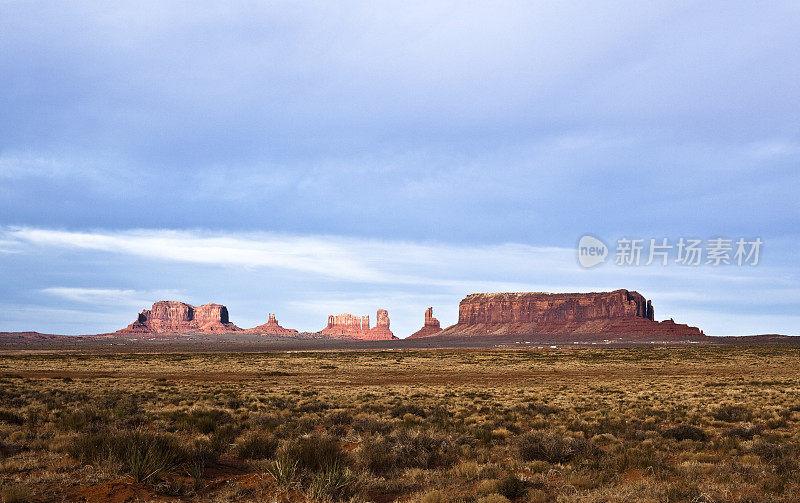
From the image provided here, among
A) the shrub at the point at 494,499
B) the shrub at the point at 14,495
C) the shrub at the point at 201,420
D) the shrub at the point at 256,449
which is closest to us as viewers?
the shrub at the point at 14,495

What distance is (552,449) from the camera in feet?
36.4

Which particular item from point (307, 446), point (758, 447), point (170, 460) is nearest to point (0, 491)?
point (170, 460)

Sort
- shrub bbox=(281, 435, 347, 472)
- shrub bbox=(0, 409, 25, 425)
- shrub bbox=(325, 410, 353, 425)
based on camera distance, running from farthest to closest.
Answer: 1. shrub bbox=(325, 410, 353, 425)
2. shrub bbox=(0, 409, 25, 425)
3. shrub bbox=(281, 435, 347, 472)

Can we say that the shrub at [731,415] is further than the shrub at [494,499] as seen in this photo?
Yes

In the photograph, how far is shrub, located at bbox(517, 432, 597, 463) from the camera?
10.9 m

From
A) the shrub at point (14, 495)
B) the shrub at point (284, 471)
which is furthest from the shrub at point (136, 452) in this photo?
the shrub at point (284, 471)

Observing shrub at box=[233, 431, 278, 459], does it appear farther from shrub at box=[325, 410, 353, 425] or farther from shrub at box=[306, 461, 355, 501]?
shrub at box=[325, 410, 353, 425]

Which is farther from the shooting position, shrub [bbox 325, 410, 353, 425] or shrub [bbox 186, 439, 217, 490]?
shrub [bbox 325, 410, 353, 425]

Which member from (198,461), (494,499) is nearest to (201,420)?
(198,461)

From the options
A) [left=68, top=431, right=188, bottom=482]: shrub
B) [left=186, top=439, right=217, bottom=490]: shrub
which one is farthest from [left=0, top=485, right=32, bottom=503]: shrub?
[left=186, top=439, right=217, bottom=490]: shrub

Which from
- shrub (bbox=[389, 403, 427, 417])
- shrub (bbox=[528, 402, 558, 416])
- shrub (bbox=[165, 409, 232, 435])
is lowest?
shrub (bbox=[528, 402, 558, 416])

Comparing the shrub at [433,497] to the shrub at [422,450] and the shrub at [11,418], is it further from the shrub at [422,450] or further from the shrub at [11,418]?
the shrub at [11,418]

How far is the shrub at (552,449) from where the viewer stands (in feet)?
35.9

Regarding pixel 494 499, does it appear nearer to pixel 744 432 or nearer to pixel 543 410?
pixel 744 432
